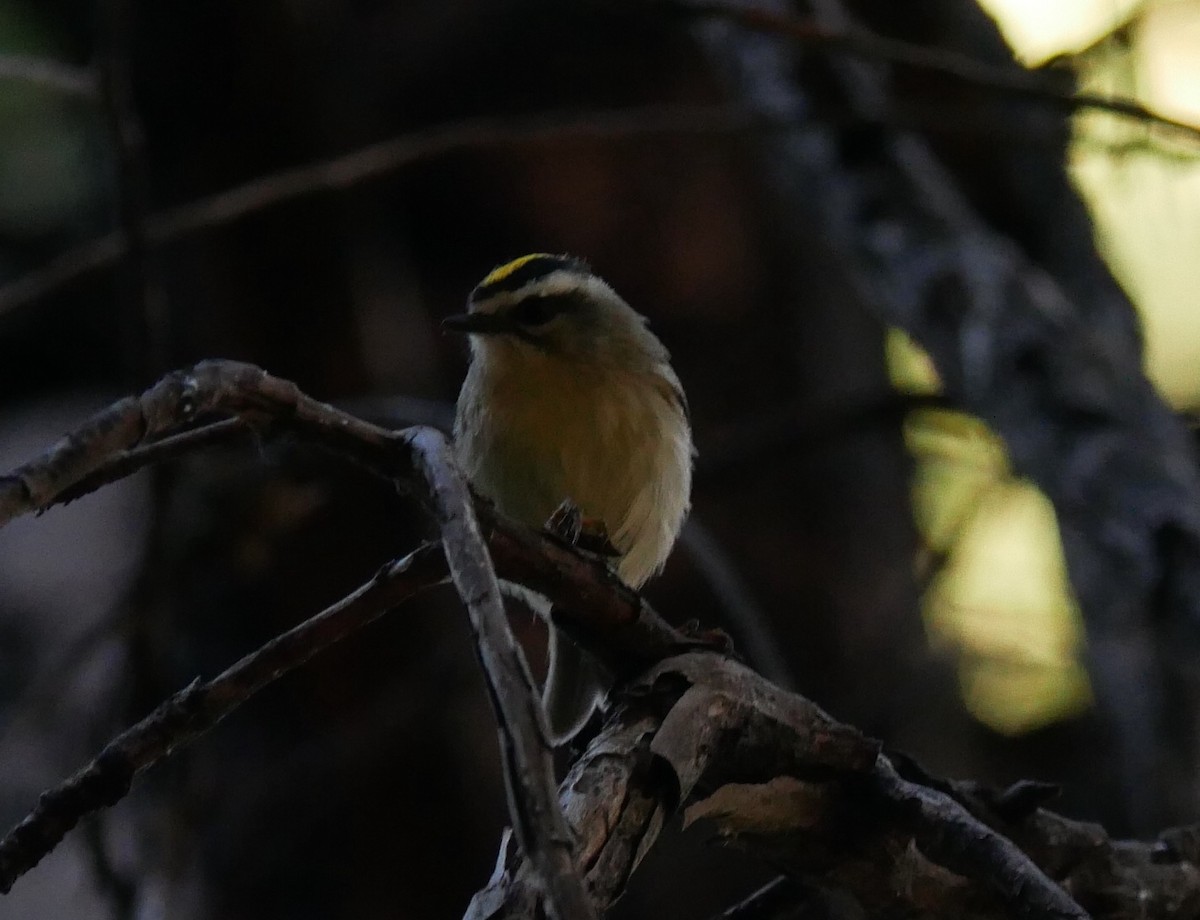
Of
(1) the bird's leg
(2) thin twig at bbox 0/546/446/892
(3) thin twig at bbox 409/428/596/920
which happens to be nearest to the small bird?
(1) the bird's leg

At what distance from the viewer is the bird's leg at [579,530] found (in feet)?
5.31

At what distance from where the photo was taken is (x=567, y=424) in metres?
2.57

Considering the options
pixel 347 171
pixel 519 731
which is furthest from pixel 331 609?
pixel 347 171

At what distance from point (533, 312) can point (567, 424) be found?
313 mm

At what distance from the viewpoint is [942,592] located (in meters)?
4.50

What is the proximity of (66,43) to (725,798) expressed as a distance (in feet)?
13.0

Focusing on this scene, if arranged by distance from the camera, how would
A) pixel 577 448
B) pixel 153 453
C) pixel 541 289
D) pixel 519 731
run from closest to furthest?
pixel 519 731
pixel 153 453
pixel 577 448
pixel 541 289

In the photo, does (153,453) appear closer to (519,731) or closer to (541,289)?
(519,731)

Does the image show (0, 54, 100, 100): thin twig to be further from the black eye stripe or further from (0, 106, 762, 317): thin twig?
the black eye stripe

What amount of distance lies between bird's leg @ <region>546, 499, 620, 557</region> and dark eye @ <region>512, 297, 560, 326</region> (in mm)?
1075

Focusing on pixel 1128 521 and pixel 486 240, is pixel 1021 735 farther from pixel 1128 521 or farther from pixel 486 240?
pixel 486 240

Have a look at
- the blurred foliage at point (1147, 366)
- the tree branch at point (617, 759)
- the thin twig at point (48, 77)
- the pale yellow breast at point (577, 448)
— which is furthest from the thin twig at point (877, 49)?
the tree branch at point (617, 759)

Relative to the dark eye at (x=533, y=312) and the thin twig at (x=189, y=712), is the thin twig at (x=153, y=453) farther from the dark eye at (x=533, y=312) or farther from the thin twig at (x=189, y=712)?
the dark eye at (x=533, y=312)

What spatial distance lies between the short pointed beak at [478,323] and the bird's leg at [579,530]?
0.99 meters
